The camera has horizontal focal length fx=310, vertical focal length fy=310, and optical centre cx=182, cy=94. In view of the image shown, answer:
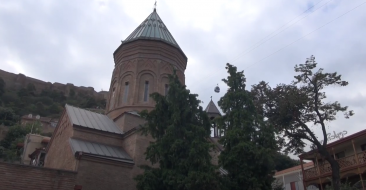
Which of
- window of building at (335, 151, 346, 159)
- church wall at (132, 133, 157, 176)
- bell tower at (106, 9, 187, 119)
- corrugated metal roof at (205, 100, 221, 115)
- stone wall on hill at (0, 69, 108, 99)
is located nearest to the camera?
church wall at (132, 133, 157, 176)

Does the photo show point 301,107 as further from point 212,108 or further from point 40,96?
point 40,96

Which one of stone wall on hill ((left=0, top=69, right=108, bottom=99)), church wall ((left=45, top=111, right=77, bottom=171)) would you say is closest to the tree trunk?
church wall ((left=45, top=111, right=77, bottom=171))

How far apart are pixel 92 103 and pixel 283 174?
56.9 m

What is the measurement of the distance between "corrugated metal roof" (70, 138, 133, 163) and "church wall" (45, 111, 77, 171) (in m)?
0.37

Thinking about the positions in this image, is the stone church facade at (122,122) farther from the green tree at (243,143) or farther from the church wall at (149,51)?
the green tree at (243,143)

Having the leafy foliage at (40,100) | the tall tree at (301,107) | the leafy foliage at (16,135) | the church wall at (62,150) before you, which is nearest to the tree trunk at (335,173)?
the tall tree at (301,107)

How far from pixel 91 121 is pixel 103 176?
3987 millimetres

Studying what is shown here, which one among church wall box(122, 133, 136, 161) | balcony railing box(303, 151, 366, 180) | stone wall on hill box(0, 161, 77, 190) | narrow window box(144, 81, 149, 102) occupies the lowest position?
stone wall on hill box(0, 161, 77, 190)

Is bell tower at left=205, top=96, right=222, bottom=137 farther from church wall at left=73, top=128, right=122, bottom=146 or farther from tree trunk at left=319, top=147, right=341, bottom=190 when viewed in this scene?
tree trunk at left=319, top=147, right=341, bottom=190

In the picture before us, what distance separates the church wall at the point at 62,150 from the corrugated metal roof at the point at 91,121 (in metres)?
0.33

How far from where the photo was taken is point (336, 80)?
1395 cm

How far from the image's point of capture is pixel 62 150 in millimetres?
14477

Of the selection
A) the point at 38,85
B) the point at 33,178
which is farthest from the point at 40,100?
the point at 33,178

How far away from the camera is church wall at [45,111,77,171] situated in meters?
13.2
